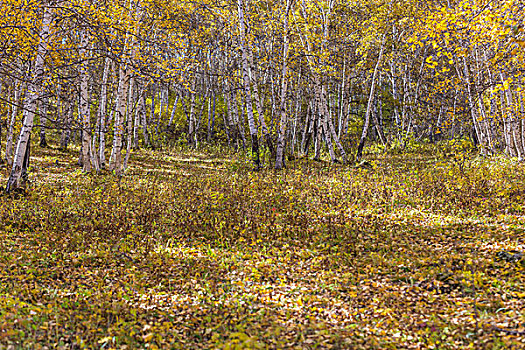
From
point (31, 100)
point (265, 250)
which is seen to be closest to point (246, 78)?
point (31, 100)

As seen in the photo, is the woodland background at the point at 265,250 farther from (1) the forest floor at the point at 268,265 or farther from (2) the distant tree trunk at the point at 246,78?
(2) the distant tree trunk at the point at 246,78

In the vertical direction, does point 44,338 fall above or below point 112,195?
below

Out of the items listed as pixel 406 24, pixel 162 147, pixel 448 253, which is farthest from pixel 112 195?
pixel 406 24

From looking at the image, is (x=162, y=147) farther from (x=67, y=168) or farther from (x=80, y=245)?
(x=80, y=245)

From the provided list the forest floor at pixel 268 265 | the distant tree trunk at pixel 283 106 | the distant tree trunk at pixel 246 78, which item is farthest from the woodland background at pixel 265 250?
the distant tree trunk at pixel 283 106

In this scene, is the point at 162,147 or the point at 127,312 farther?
the point at 162,147

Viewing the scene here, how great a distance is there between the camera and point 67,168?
606 inches

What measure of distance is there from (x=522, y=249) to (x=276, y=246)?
4.42m

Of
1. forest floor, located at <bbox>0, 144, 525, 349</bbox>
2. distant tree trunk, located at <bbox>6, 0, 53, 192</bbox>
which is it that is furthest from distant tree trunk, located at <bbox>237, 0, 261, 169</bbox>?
distant tree trunk, located at <bbox>6, 0, 53, 192</bbox>

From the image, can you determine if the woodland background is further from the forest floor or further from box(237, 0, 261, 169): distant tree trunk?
box(237, 0, 261, 169): distant tree trunk

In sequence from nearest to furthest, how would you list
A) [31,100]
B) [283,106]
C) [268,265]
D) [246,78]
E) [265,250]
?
[268,265]
[265,250]
[31,100]
[246,78]
[283,106]

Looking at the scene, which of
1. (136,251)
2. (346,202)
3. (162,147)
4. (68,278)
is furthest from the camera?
(162,147)

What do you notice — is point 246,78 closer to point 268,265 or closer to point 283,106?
point 283,106

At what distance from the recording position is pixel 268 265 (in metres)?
6.92
